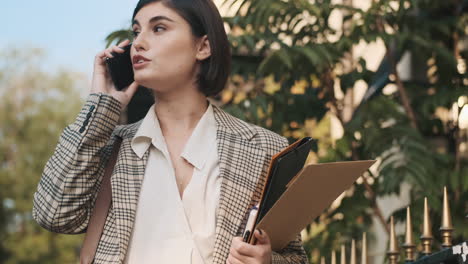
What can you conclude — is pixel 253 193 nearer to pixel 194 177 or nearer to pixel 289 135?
pixel 194 177

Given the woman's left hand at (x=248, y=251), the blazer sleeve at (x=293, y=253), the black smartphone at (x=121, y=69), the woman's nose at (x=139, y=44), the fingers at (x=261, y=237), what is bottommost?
the woman's left hand at (x=248, y=251)

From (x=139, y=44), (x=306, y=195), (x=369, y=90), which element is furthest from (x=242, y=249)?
(x=369, y=90)

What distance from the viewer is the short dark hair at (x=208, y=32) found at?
301 cm

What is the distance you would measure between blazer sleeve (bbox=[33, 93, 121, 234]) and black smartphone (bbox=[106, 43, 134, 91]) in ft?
0.65

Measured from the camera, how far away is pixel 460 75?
522cm

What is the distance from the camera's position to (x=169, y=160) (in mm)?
2908

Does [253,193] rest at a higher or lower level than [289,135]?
lower

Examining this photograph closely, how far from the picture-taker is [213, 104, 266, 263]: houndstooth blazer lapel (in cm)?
271

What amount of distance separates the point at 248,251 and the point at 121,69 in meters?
0.90

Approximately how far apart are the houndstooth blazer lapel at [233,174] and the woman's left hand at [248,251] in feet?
0.47

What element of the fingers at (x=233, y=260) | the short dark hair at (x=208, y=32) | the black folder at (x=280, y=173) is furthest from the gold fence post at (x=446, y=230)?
the short dark hair at (x=208, y=32)

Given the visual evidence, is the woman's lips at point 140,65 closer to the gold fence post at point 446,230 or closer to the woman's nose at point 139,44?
the woman's nose at point 139,44

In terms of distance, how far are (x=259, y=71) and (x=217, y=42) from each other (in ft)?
5.64

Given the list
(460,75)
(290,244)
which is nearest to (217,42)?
(290,244)
